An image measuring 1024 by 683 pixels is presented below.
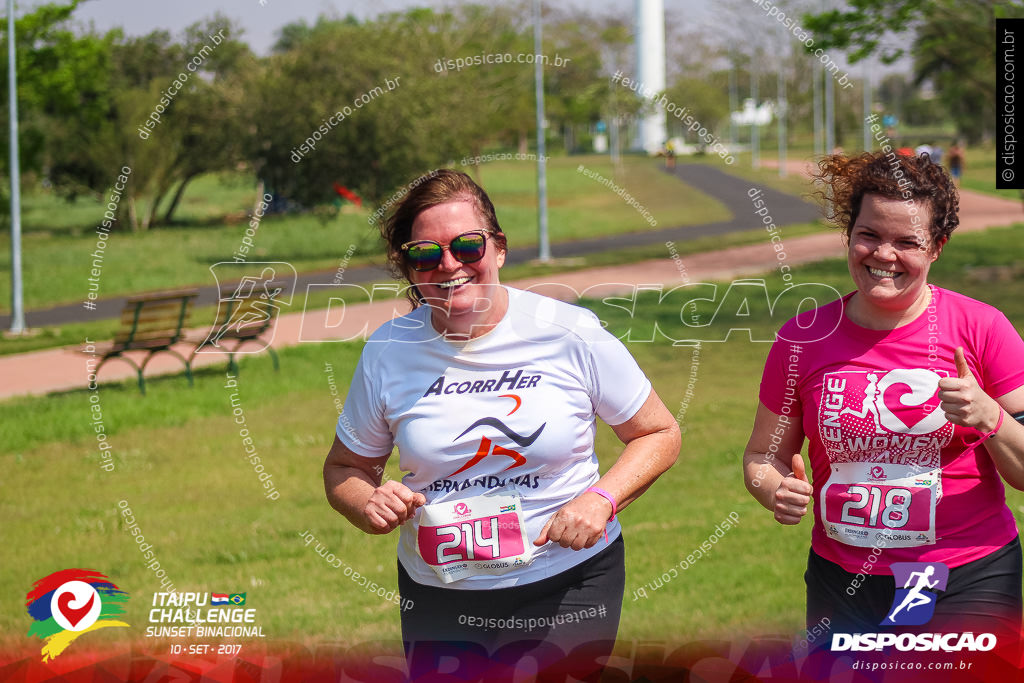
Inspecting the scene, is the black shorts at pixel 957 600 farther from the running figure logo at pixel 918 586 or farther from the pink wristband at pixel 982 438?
the pink wristband at pixel 982 438

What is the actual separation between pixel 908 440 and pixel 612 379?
2.26 ft

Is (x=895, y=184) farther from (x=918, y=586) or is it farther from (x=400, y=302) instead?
(x=400, y=302)

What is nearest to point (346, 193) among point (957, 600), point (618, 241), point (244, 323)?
point (618, 241)

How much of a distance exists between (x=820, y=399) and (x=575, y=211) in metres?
31.8

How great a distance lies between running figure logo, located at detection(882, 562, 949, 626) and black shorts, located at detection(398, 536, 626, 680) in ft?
2.21

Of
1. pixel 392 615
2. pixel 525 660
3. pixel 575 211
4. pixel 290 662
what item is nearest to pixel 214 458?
pixel 392 615

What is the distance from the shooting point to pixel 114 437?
29.0ft

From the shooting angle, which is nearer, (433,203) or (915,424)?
(915,424)

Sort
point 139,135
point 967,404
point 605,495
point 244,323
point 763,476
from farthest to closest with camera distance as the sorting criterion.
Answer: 1. point 139,135
2. point 244,323
3. point 763,476
4. point 605,495
5. point 967,404

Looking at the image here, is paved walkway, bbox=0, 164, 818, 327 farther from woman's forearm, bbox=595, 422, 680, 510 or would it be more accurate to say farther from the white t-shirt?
woman's forearm, bbox=595, 422, 680, 510

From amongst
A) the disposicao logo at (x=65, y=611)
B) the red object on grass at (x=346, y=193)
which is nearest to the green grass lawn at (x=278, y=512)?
the disposicao logo at (x=65, y=611)

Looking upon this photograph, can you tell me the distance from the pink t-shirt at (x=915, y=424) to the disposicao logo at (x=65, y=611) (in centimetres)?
240

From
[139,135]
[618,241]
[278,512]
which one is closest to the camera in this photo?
[278,512]

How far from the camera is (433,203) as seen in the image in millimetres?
2764
